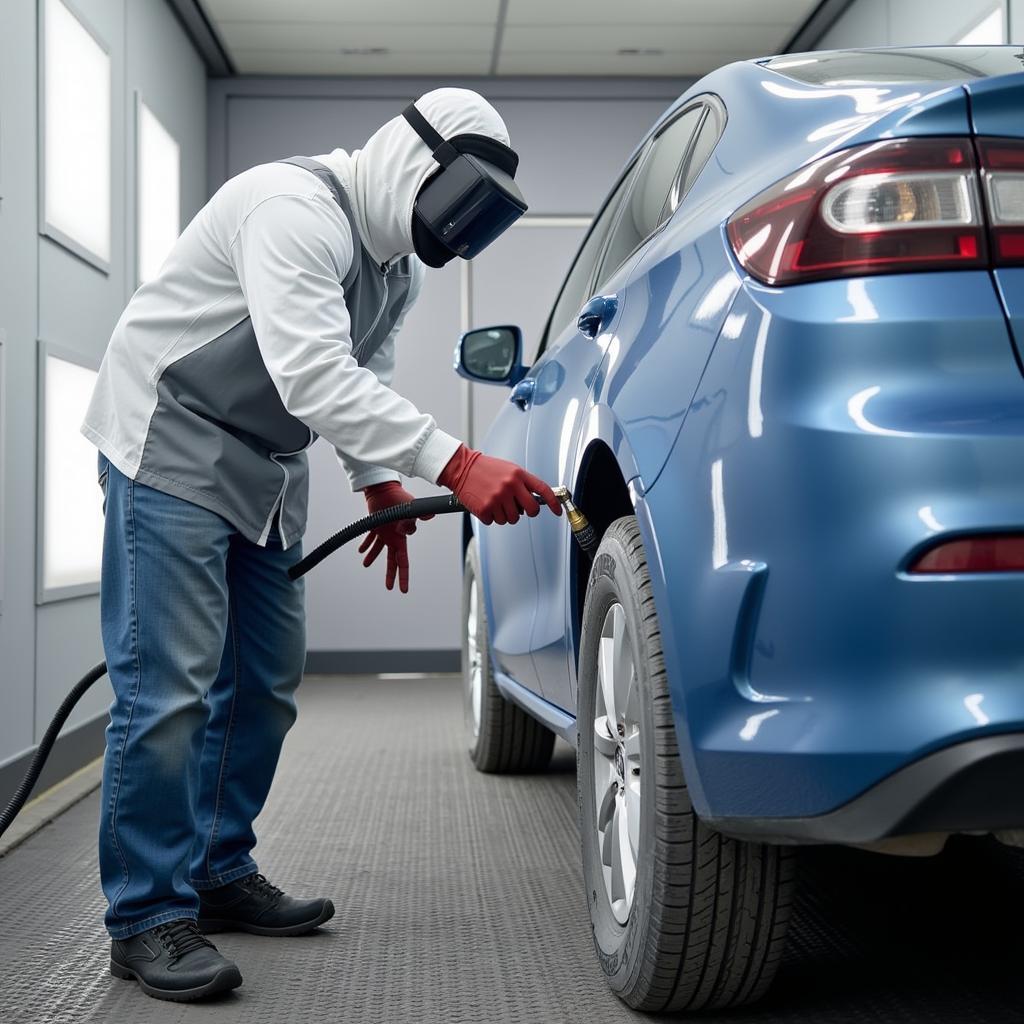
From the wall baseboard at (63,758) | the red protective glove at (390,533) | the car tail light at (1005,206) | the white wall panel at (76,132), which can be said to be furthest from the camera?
the white wall panel at (76,132)

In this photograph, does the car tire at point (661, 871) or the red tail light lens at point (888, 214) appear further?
the car tire at point (661, 871)

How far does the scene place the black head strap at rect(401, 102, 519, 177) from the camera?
7.04 feet

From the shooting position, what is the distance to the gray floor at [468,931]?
1.94 m

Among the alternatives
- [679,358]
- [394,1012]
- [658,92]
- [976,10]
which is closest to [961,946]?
[394,1012]

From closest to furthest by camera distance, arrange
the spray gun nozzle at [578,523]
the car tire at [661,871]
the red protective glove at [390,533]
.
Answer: the car tire at [661,871], the spray gun nozzle at [578,523], the red protective glove at [390,533]

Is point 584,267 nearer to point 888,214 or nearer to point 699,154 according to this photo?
point 699,154

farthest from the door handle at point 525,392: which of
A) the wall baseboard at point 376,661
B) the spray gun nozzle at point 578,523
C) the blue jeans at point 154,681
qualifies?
the wall baseboard at point 376,661

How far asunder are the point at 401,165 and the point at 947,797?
141 cm

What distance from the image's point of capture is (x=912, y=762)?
4.22 feet

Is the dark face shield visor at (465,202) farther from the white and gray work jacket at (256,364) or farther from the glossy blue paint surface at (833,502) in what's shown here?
the glossy blue paint surface at (833,502)

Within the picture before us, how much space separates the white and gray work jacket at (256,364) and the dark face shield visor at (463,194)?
152 millimetres

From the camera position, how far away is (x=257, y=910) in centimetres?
243

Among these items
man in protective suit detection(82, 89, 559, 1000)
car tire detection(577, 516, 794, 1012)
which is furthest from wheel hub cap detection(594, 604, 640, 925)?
man in protective suit detection(82, 89, 559, 1000)

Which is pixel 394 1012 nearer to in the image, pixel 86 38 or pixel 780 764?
pixel 780 764
